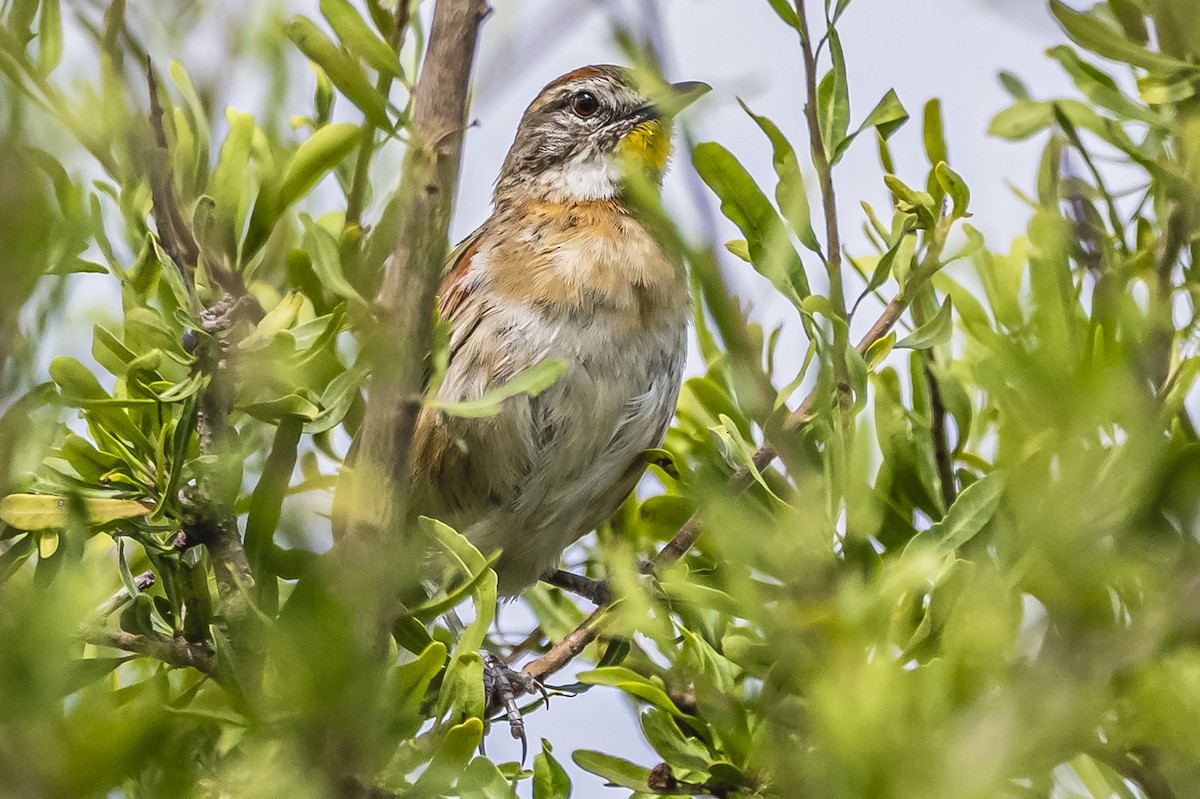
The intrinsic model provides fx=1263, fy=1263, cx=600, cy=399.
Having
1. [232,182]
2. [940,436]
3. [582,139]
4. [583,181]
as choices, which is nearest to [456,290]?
[583,181]

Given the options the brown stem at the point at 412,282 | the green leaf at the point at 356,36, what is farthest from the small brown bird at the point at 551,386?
the brown stem at the point at 412,282

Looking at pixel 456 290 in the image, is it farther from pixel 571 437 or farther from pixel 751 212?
pixel 751 212

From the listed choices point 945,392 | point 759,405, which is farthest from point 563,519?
point 759,405

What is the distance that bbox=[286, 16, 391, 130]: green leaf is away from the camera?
1576 millimetres

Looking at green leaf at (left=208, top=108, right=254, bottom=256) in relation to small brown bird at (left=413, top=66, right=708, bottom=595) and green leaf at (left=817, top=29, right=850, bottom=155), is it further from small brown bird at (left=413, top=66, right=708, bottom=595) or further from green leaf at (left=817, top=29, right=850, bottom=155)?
small brown bird at (left=413, top=66, right=708, bottom=595)

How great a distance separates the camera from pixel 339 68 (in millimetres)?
1584

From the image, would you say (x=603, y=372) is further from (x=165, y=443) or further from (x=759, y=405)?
(x=759, y=405)

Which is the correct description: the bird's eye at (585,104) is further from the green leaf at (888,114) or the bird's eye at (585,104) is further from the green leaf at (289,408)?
the green leaf at (289,408)

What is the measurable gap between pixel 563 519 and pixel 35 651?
10.3 feet

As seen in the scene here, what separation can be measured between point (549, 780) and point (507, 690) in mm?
994

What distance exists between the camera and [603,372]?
3920mm

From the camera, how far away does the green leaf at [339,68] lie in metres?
1.58

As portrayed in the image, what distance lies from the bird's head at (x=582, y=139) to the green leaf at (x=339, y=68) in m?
2.94

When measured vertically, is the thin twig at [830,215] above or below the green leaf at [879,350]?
above
